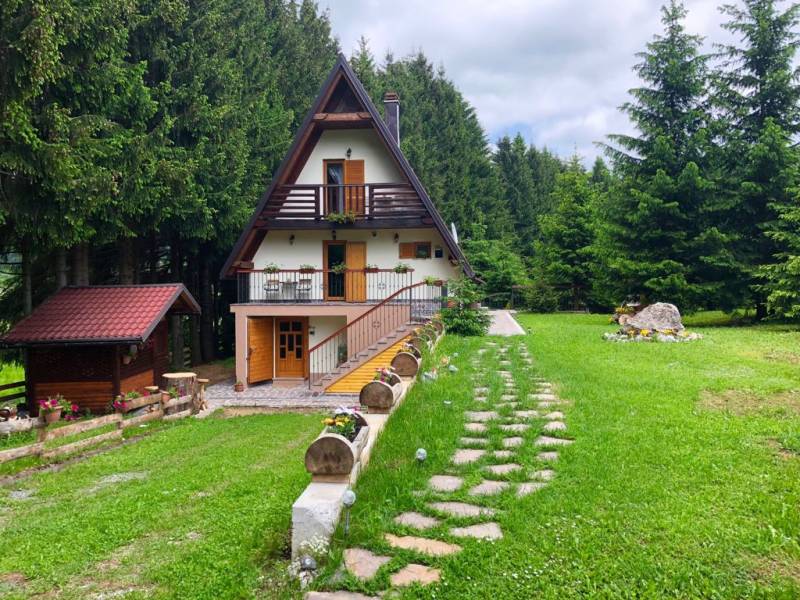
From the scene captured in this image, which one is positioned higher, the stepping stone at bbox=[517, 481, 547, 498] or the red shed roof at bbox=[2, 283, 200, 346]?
the red shed roof at bbox=[2, 283, 200, 346]

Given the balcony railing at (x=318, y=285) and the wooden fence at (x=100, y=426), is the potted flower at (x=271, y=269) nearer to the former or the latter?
the balcony railing at (x=318, y=285)

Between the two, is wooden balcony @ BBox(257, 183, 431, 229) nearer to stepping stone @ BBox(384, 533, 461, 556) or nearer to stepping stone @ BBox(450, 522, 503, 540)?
stepping stone @ BBox(450, 522, 503, 540)

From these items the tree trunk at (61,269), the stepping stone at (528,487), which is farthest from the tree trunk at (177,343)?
the stepping stone at (528,487)

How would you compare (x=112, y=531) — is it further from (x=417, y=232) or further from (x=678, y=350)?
(x=417, y=232)

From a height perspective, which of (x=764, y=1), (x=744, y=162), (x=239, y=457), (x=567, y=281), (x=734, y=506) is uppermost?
(x=764, y=1)

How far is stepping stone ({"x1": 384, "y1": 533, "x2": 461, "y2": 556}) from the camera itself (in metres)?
3.34

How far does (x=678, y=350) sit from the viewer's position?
11.6m

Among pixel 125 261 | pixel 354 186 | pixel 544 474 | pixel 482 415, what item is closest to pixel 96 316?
pixel 125 261

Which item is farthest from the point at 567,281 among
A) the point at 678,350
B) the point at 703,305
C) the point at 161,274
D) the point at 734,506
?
the point at 734,506

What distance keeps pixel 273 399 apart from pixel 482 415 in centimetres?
931

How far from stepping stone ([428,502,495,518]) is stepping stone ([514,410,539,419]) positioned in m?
2.47

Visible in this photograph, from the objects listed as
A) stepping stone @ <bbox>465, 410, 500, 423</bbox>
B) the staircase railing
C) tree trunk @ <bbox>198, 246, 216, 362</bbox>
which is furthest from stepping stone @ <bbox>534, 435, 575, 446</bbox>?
tree trunk @ <bbox>198, 246, 216, 362</bbox>

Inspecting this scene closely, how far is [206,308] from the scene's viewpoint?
21.1 meters

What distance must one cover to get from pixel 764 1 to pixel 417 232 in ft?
48.4
